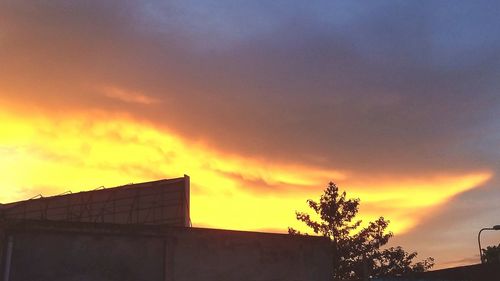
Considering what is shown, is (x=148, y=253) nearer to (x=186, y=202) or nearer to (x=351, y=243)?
(x=186, y=202)

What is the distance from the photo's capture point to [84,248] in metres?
13.6

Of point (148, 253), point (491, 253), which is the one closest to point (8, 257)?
point (148, 253)

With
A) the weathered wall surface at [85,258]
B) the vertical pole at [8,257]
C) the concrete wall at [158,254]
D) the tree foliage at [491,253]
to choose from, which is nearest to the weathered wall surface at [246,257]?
the concrete wall at [158,254]

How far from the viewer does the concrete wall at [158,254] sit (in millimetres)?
13164

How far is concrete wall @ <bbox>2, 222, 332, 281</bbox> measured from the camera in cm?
1316

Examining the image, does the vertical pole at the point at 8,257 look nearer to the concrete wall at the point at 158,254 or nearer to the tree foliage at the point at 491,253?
the concrete wall at the point at 158,254

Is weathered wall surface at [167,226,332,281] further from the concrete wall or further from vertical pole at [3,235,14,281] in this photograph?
vertical pole at [3,235,14,281]

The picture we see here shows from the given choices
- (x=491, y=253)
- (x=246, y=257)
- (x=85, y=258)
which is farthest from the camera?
(x=491, y=253)

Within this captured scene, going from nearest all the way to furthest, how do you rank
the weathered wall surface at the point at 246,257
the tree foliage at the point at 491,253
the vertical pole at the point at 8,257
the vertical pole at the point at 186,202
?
the vertical pole at the point at 8,257
the weathered wall surface at the point at 246,257
the vertical pole at the point at 186,202
the tree foliage at the point at 491,253

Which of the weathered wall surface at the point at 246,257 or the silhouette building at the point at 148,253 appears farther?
the weathered wall surface at the point at 246,257

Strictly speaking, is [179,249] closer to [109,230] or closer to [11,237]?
[109,230]

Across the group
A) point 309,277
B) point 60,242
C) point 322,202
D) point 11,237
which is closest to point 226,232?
point 309,277

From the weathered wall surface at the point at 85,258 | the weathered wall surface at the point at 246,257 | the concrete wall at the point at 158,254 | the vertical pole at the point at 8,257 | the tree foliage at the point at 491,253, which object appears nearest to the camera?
the vertical pole at the point at 8,257

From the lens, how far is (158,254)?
14336 mm
